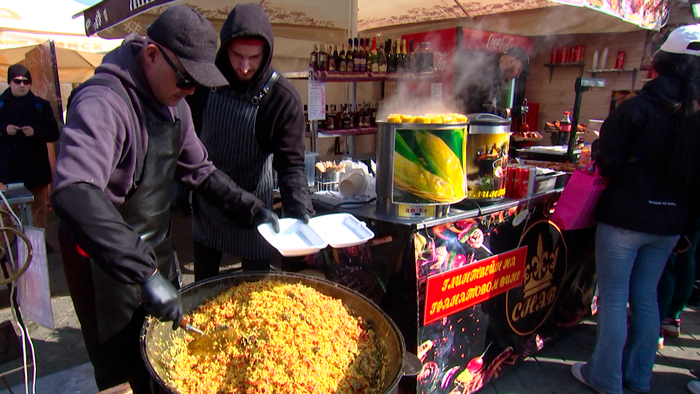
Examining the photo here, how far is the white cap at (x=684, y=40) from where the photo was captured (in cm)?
212

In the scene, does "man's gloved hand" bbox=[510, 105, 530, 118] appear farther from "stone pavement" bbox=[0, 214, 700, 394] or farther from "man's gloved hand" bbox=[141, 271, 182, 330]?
"man's gloved hand" bbox=[141, 271, 182, 330]

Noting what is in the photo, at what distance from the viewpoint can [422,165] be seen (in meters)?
1.91

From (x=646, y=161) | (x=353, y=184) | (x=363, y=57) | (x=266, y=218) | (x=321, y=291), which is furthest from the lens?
(x=363, y=57)

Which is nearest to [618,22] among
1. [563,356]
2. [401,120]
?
[563,356]

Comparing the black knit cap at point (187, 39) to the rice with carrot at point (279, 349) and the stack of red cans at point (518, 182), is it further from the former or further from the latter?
the stack of red cans at point (518, 182)

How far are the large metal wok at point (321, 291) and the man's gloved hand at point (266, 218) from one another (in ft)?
0.64

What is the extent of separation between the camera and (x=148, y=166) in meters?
1.50

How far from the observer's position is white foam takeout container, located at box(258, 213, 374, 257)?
1.50m

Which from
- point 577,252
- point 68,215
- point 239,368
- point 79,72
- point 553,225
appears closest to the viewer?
point 68,215

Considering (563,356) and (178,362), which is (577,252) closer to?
(563,356)

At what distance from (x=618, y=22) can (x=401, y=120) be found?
5.38 metres

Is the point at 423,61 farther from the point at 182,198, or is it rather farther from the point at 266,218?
the point at 266,218

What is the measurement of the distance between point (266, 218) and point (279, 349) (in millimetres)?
622

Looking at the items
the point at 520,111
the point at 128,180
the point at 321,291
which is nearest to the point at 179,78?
the point at 128,180
